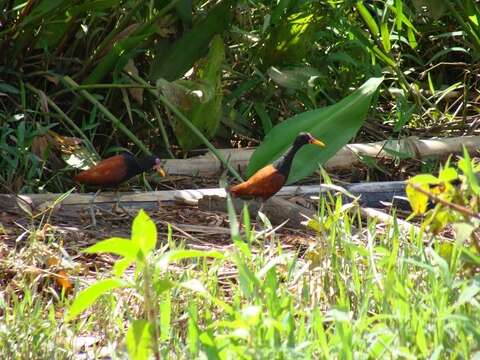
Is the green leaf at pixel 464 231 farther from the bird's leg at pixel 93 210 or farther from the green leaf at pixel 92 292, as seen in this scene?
the bird's leg at pixel 93 210

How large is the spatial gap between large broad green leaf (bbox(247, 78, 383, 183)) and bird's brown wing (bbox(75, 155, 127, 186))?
0.57m

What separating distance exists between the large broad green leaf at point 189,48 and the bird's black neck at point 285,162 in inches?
36.0

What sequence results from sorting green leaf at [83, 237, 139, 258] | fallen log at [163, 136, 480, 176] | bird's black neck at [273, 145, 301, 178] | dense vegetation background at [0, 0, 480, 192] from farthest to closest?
fallen log at [163, 136, 480, 176], dense vegetation background at [0, 0, 480, 192], bird's black neck at [273, 145, 301, 178], green leaf at [83, 237, 139, 258]

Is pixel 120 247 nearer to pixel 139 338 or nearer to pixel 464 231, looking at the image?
pixel 139 338

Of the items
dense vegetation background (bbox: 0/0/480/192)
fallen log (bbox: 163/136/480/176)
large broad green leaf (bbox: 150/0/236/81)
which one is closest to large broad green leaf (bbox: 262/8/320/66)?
dense vegetation background (bbox: 0/0/480/192)

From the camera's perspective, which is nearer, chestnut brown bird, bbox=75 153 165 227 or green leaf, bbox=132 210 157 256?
green leaf, bbox=132 210 157 256

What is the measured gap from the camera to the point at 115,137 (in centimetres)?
504

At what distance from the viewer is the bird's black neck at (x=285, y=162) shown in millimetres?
4219

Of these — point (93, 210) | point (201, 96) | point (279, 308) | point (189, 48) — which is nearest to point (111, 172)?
point (93, 210)

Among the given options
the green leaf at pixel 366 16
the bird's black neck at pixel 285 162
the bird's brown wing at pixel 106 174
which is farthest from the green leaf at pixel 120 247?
the green leaf at pixel 366 16

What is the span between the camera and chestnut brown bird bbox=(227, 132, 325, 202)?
408 cm

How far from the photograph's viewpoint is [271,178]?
4082 millimetres

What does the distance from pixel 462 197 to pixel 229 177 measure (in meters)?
2.54

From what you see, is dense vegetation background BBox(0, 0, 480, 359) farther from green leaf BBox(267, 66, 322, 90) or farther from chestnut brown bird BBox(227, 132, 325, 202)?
chestnut brown bird BBox(227, 132, 325, 202)
